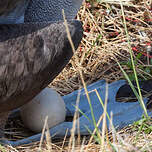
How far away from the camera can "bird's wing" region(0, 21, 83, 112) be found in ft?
5.26

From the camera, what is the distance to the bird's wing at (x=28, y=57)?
63.1 inches

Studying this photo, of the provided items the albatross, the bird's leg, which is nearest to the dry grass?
the bird's leg

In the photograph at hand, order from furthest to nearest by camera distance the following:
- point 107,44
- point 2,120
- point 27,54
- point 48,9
Answer: 1. point 107,44
2. point 48,9
3. point 2,120
4. point 27,54

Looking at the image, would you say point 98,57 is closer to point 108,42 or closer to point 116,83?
point 108,42

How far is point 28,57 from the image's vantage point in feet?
5.36

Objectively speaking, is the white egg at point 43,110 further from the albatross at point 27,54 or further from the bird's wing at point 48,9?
the bird's wing at point 48,9

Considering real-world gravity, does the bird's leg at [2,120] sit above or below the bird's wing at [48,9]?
below

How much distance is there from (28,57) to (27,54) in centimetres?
2

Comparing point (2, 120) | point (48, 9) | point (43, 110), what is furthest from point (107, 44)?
point (2, 120)

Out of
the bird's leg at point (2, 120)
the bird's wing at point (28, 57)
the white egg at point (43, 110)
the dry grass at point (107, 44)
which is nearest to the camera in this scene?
the bird's wing at point (28, 57)

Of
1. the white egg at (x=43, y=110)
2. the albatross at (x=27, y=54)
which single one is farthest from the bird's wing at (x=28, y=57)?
the white egg at (x=43, y=110)

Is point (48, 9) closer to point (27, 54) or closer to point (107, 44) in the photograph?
point (27, 54)

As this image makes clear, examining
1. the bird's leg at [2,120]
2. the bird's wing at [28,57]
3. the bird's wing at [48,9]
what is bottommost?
the bird's leg at [2,120]

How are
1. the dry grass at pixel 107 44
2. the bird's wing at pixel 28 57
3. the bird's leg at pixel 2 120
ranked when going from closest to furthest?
the bird's wing at pixel 28 57
the bird's leg at pixel 2 120
the dry grass at pixel 107 44
